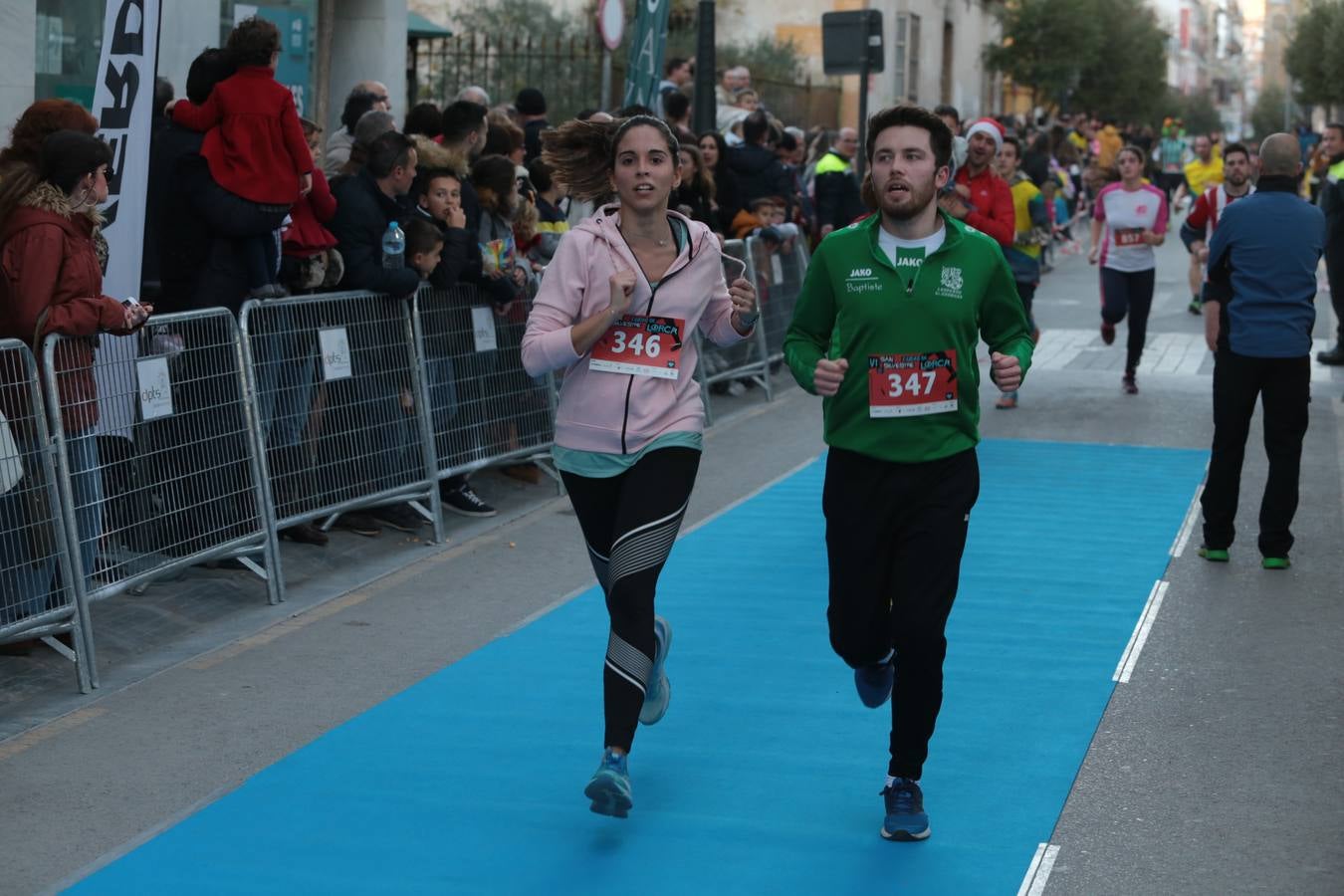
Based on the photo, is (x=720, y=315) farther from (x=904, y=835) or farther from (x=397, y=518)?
(x=397, y=518)

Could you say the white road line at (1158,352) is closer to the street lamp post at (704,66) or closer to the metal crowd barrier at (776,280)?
the metal crowd barrier at (776,280)

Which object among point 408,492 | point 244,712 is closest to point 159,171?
Answer: point 408,492

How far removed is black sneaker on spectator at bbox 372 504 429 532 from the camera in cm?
958

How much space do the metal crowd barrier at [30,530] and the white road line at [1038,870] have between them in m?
3.35

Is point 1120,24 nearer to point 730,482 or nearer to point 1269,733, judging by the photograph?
point 730,482

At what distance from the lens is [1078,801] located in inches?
224

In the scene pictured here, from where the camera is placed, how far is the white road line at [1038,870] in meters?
4.97

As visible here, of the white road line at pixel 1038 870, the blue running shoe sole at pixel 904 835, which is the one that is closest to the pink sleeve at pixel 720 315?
the blue running shoe sole at pixel 904 835

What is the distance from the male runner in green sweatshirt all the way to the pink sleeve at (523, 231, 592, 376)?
66cm

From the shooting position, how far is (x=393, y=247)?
9086mm

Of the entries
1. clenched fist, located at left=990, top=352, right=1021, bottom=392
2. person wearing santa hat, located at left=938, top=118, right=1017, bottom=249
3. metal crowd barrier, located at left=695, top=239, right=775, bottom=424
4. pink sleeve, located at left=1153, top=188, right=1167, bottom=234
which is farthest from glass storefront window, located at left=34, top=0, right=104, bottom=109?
clenched fist, located at left=990, top=352, right=1021, bottom=392

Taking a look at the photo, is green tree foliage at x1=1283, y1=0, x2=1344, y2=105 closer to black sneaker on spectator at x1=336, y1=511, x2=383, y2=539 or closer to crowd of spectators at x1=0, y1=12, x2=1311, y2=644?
crowd of spectators at x1=0, y1=12, x2=1311, y2=644

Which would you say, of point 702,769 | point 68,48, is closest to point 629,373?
point 702,769

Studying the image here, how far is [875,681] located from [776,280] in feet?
32.3
